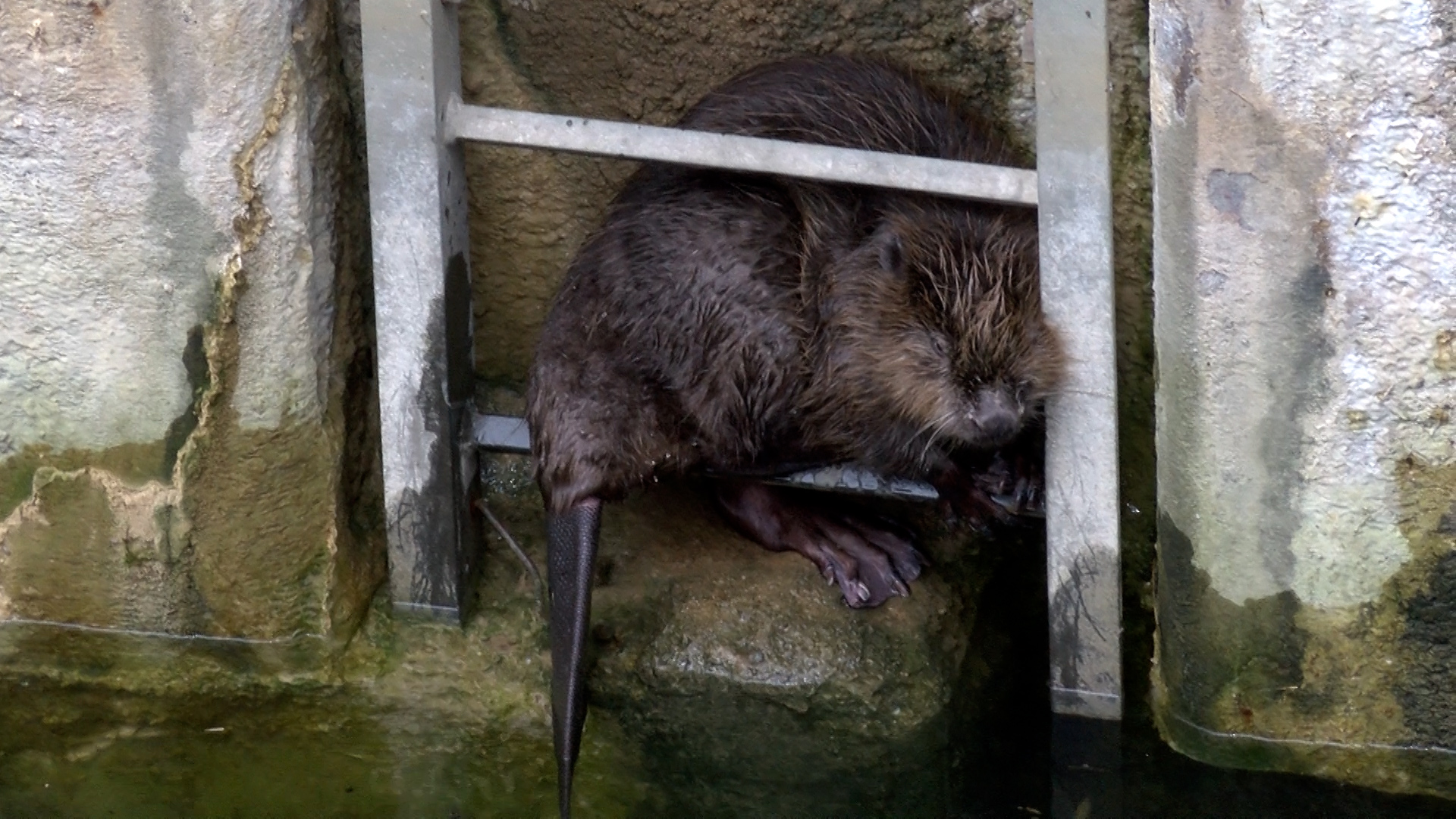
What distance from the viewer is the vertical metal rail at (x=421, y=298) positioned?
2633 mm

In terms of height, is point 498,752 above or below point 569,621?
below

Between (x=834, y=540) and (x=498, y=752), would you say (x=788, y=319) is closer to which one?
(x=834, y=540)

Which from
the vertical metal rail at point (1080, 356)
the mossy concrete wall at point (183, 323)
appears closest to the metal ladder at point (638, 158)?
the vertical metal rail at point (1080, 356)

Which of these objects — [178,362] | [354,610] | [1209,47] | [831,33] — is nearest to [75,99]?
[178,362]

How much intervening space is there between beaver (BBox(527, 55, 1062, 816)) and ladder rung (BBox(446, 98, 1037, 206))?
136mm

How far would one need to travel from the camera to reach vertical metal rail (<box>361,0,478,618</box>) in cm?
263

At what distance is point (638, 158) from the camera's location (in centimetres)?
257

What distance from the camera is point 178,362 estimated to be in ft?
9.11

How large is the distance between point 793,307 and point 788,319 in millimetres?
20

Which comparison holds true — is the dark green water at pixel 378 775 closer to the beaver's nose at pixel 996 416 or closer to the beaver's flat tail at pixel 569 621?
the beaver's flat tail at pixel 569 621

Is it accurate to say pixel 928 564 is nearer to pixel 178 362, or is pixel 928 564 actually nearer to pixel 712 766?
pixel 712 766

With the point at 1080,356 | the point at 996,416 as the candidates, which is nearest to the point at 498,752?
the point at 996,416

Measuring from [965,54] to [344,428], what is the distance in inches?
44.7

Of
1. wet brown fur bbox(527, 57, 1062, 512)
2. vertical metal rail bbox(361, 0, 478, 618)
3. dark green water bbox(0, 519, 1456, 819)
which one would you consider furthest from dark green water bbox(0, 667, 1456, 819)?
wet brown fur bbox(527, 57, 1062, 512)
